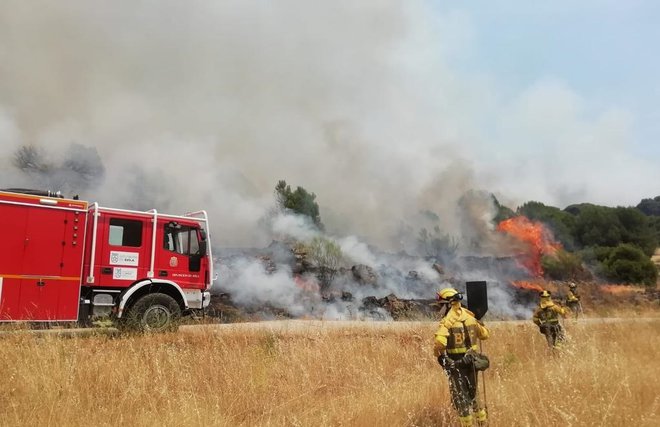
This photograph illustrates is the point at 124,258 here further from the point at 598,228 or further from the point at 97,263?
the point at 598,228

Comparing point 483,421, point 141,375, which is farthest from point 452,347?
point 141,375

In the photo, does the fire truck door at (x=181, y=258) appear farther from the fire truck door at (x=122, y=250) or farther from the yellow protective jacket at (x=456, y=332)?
the yellow protective jacket at (x=456, y=332)

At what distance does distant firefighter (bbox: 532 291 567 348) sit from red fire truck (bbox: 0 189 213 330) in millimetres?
7068

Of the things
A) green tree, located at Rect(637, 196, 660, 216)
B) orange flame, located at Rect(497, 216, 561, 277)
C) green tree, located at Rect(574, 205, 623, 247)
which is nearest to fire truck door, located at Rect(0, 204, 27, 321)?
orange flame, located at Rect(497, 216, 561, 277)

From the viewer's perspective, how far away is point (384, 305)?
63.0 feet

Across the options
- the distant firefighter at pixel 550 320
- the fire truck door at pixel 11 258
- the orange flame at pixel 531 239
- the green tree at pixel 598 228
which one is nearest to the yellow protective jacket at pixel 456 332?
the distant firefighter at pixel 550 320

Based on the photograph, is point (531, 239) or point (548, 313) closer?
point (548, 313)

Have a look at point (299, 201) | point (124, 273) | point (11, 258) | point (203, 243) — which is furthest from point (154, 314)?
point (299, 201)

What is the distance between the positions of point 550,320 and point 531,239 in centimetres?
2094

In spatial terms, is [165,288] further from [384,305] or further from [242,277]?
[384,305]

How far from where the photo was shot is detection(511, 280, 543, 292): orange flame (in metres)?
24.4

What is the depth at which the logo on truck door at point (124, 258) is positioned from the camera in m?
9.71

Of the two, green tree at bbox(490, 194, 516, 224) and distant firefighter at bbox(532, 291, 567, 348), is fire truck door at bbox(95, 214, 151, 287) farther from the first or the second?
green tree at bbox(490, 194, 516, 224)

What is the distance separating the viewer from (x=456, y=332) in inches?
175
